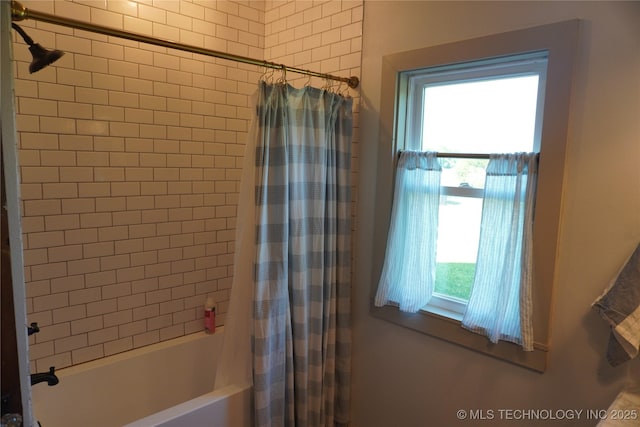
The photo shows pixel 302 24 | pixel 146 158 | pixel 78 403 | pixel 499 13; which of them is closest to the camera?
pixel 499 13

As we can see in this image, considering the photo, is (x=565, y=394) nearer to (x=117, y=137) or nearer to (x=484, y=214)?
(x=484, y=214)

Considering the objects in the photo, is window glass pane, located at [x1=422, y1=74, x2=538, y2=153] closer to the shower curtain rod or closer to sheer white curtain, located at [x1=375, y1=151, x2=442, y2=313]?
sheer white curtain, located at [x1=375, y1=151, x2=442, y2=313]

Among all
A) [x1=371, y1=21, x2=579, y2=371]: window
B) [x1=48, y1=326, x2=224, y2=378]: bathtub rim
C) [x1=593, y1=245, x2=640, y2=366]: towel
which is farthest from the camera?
[x1=48, y1=326, x2=224, y2=378]: bathtub rim

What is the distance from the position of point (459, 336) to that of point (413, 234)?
1.66ft

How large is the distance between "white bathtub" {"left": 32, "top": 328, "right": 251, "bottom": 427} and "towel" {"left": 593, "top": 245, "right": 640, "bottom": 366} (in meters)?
1.52

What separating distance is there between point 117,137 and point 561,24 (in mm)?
2079

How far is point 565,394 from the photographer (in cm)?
159

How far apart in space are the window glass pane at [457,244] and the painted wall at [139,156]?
35.2 inches

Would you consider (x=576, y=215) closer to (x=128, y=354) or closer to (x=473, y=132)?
(x=473, y=132)

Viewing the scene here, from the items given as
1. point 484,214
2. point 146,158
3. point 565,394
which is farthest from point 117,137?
point 565,394

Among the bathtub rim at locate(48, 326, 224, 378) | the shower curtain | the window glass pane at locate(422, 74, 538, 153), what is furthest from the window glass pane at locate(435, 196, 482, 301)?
the bathtub rim at locate(48, 326, 224, 378)

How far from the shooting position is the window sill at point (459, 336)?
165 cm

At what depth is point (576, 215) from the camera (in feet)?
5.04

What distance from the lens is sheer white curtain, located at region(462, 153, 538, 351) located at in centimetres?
162
